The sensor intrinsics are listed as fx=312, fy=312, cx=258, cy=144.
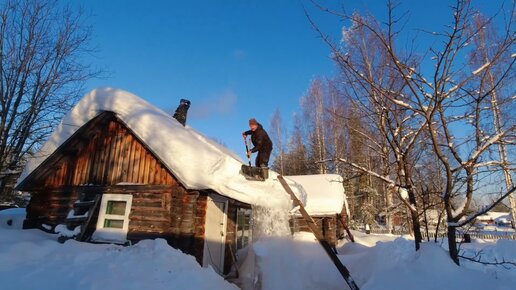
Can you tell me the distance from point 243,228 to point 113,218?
5.04m

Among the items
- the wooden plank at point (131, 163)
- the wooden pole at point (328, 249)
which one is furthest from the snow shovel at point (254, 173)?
the wooden plank at point (131, 163)

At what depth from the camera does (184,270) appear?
Answer: 20.5 ft

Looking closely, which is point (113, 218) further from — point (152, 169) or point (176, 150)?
point (176, 150)

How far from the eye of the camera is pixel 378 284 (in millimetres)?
5289

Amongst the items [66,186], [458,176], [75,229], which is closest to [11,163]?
[66,186]

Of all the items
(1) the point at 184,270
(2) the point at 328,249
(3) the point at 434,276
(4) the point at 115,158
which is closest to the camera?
(3) the point at 434,276

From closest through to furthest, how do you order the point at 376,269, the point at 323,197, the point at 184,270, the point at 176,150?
the point at 184,270
the point at 376,269
the point at 176,150
the point at 323,197

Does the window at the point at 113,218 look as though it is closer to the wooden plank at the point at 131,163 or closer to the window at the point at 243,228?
the wooden plank at the point at 131,163

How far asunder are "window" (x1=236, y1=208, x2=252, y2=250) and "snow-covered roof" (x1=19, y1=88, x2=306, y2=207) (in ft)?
11.1

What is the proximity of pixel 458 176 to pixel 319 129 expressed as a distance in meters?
20.0

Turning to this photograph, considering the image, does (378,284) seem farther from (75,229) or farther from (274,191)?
(75,229)

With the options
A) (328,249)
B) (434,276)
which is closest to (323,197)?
(328,249)

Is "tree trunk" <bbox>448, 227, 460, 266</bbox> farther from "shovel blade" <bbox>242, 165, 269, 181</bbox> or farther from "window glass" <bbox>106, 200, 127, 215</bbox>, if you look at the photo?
"window glass" <bbox>106, 200, 127, 215</bbox>

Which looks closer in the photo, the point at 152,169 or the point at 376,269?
the point at 376,269
